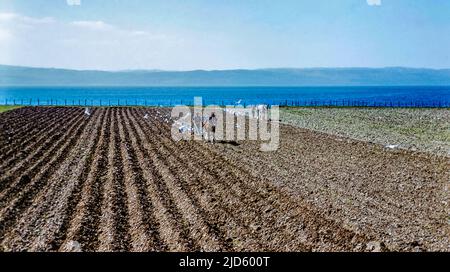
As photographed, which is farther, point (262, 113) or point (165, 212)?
point (262, 113)

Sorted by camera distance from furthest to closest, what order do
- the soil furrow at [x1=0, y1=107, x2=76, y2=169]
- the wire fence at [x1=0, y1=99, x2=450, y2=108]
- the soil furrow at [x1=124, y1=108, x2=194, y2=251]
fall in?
the wire fence at [x1=0, y1=99, x2=450, y2=108]
the soil furrow at [x1=0, y1=107, x2=76, y2=169]
the soil furrow at [x1=124, y1=108, x2=194, y2=251]

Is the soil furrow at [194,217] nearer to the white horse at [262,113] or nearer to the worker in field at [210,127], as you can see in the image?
the worker in field at [210,127]

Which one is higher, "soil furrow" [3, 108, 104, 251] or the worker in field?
the worker in field

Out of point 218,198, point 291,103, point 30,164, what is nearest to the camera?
point 218,198

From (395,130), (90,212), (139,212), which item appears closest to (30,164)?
(90,212)

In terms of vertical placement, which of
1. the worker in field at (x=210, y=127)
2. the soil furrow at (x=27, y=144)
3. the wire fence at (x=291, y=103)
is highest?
the worker in field at (x=210, y=127)

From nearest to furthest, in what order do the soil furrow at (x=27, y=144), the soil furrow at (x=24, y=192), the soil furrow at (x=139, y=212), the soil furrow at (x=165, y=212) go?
the soil furrow at (x=139, y=212) → the soil furrow at (x=165, y=212) → the soil furrow at (x=24, y=192) → the soil furrow at (x=27, y=144)

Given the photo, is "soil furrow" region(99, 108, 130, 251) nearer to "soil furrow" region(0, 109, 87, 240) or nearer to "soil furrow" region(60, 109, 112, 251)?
"soil furrow" region(60, 109, 112, 251)

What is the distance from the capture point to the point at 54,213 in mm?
15977

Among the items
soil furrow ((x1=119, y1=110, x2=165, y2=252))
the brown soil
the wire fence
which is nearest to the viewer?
soil furrow ((x1=119, y1=110, x2=165, y2=252))

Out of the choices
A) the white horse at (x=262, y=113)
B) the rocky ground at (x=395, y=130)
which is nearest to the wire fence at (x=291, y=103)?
the white horse at (x=262, y=113)

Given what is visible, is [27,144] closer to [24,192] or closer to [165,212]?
[24,192]

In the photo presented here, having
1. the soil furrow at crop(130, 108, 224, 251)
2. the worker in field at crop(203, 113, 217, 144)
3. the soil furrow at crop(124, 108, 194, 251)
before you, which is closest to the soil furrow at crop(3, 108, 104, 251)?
the soil furrow at crop(124, 108, 194, 251)
